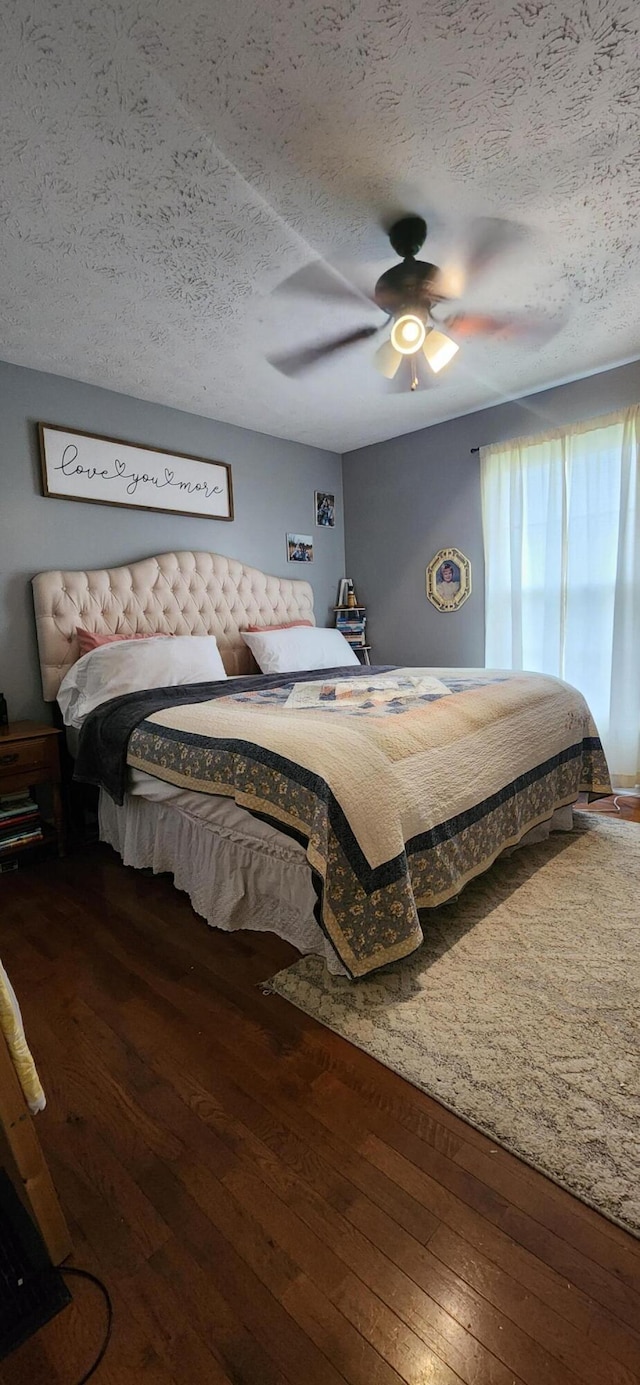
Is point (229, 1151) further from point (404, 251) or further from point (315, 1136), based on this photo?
point (404, 251)

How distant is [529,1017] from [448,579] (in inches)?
128

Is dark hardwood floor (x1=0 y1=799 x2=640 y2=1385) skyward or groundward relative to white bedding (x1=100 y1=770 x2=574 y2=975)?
groundward

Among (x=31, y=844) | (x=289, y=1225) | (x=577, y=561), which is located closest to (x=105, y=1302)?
(x=289, y=1225)

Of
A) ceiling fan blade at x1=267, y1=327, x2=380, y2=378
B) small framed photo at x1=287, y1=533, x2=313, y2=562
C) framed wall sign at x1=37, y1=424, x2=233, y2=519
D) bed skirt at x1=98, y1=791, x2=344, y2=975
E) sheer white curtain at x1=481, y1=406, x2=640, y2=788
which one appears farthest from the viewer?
small framed photo at x1=287, y1=533, x2=313, y2=562

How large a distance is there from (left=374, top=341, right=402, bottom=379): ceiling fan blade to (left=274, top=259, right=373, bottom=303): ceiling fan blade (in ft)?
0.98

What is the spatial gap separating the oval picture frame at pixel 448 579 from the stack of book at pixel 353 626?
659mm

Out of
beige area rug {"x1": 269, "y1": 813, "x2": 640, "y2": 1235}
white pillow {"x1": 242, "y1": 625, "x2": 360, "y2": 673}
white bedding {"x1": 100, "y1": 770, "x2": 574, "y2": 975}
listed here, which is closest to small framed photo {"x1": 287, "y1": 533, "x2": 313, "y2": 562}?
white pillow {"x1": 242, "y1": 625, "x2": 360, "y2": 673}

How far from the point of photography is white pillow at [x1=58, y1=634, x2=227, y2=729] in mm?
2748

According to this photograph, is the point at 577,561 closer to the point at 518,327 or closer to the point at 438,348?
the point at 518,327

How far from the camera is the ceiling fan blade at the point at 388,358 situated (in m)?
2.19

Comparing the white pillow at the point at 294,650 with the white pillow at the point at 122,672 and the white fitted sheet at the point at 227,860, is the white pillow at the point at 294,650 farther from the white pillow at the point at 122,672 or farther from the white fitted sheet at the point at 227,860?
the white fitted sheet at the point at 227,860

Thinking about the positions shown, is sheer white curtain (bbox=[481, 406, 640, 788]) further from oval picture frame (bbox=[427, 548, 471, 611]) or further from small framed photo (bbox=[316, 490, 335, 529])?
small framed photo (bbox=[316, 490, 335, 529])

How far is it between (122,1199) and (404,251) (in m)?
2.83

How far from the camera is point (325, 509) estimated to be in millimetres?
4719
